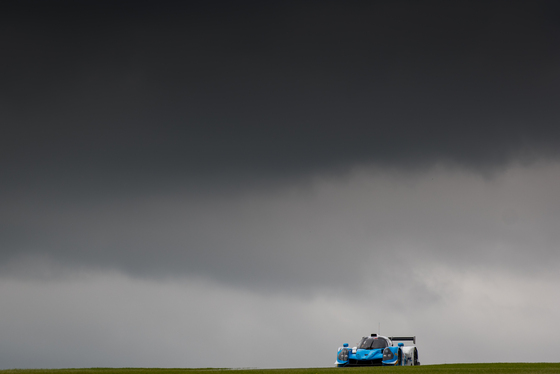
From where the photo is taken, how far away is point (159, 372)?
34.9 m

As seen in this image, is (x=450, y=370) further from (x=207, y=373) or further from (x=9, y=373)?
(x=9, y=373)

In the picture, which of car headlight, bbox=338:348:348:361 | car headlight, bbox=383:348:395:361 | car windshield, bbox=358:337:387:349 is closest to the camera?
car headlight, bbox=383:348:395:361

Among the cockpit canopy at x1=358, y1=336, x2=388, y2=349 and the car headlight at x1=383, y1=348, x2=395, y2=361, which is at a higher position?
the cockpit canopy at x1=358, y1=336, x2=388, y2=349

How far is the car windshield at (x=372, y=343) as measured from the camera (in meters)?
45.1

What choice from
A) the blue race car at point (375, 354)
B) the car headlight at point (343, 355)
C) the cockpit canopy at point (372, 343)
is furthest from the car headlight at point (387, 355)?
the car headlight at point (343, 355)

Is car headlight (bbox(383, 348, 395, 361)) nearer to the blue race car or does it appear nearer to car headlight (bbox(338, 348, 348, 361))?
the blue race car

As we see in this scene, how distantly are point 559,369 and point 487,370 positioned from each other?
136 inches

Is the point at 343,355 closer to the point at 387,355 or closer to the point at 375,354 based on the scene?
the point at 375,354

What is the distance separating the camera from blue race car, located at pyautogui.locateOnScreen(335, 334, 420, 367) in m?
43.7

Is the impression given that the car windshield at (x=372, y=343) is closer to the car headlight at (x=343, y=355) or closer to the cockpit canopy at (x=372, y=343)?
the cockpit canopy at (x=372, y=343)

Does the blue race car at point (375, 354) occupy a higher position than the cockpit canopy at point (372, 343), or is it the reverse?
the cockpit canopy at point (372, 343)

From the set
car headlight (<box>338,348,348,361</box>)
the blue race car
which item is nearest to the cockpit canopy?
the blue race car

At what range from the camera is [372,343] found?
45.4 meters

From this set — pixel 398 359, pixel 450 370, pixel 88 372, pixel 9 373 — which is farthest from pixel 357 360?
pixel 9 373
